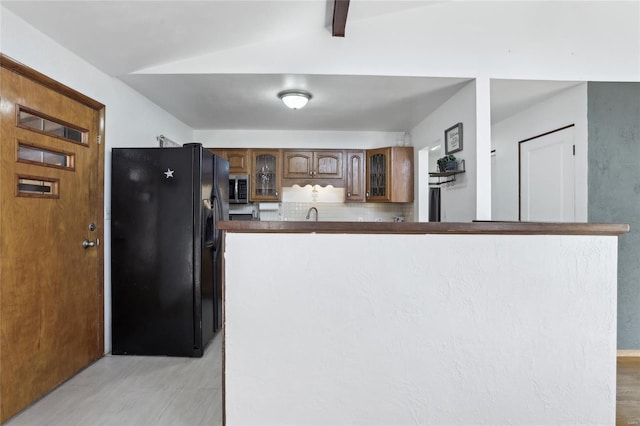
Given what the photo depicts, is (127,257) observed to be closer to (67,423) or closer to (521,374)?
(67,423)

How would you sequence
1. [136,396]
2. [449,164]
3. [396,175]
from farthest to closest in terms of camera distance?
[396,175], [449,164], [136,396]

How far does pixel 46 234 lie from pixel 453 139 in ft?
10.8

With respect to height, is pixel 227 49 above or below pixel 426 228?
above

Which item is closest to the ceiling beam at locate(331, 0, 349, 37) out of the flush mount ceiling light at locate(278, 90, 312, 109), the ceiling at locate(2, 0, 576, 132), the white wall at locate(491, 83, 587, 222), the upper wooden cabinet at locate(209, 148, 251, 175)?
the ceiling at locate(2, 0, 576, 132)

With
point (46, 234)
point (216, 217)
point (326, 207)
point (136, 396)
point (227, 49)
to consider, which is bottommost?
point (136, 396)

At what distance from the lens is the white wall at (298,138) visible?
4.71m

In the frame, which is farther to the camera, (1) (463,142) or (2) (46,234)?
(1) (463,142)

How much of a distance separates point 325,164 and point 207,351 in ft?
8.97

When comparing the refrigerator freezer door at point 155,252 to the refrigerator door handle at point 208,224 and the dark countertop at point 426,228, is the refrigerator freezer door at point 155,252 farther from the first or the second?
the dark countertop at point 426,228

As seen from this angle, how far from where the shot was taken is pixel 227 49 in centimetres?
262

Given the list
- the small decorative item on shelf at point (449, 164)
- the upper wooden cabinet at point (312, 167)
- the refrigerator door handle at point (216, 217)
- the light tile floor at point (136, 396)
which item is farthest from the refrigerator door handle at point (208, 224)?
the small decorative item on shelf at point (449, 164)

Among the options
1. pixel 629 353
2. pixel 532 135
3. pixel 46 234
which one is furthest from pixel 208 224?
pixel 629 353

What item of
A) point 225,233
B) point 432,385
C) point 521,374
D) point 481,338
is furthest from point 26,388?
point 521,374

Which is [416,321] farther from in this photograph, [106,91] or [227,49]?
[106,91]
